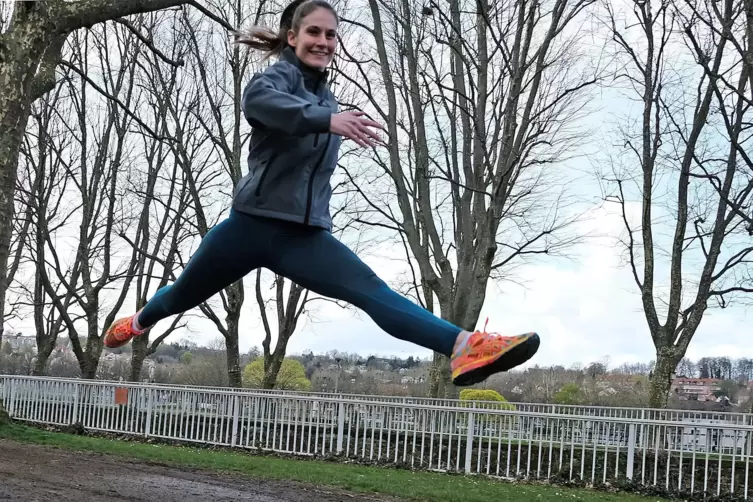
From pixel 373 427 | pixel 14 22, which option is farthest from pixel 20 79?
pixel 373 427

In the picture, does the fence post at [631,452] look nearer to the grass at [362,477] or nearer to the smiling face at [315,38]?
the grass at [362,477]

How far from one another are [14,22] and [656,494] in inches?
330

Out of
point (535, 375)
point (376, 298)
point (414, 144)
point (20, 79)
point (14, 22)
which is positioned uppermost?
point (414, 144)

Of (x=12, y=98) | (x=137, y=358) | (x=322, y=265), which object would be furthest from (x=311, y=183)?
(x=137, y=358)

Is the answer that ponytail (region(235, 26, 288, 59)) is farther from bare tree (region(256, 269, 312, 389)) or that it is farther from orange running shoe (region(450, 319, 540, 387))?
bare tree (region(256, 269, 312, 389))

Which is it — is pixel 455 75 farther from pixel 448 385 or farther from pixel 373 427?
pixel 373 427

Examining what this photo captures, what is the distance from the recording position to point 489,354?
274 cm

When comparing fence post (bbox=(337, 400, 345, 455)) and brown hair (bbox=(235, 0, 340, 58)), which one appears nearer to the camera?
brown hair (bbox=(235, 0, 340, 58))

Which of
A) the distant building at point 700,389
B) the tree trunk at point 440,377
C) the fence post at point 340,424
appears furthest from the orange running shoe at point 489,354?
the distant building at point 700,389

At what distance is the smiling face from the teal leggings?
63 cm

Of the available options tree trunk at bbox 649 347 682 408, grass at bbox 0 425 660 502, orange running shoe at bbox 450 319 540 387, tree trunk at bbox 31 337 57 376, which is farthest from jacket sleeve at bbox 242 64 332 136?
tree trunk at bbox 31 337 57 376

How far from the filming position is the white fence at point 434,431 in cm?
1007

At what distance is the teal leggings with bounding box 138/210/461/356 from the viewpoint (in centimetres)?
288

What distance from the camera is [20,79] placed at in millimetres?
6445
